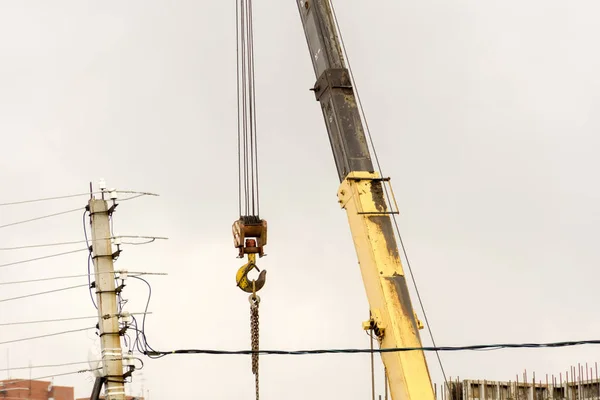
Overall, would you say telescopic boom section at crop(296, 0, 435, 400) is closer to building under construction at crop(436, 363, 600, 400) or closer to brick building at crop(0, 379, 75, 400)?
building under construction at crop(436, 363, 600, 400)

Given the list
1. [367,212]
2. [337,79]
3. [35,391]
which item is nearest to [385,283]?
[367,212]

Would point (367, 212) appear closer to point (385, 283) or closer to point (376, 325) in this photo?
point (385, 283)

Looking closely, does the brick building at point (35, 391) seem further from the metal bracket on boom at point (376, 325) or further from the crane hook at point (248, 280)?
the metal bracket on boom at point (376, 325)

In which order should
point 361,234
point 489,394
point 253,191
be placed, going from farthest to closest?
point 489,394 → point 253,191 → point 361,234

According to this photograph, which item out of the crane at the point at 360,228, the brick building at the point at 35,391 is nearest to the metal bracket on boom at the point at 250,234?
the crane at the point at 360,228

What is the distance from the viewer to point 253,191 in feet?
68.5

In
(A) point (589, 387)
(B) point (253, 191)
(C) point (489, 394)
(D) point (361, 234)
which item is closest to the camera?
(D) point (361, 234)

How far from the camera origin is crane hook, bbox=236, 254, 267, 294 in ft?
60.8

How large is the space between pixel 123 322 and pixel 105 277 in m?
1.13

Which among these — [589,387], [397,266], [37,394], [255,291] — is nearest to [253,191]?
[255,291]

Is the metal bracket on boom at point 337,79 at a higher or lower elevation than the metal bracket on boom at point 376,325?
higher

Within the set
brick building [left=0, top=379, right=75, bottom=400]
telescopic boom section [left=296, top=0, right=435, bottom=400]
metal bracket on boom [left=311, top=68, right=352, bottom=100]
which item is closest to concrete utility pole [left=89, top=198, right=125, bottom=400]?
telescopic boom section [left=296, top=0, right=435, bottom=400]

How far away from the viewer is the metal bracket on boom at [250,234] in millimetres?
18531

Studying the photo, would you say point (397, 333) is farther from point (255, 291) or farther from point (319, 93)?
point (319, 93)
